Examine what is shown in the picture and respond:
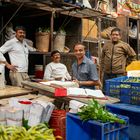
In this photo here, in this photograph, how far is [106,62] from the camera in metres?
6.04

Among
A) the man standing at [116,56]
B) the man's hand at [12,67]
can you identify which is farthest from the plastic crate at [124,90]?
the man standing at [116,56]

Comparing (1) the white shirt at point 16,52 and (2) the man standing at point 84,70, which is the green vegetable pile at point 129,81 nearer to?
(2) the man standing at point 84,70

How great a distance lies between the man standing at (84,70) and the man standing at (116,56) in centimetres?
170

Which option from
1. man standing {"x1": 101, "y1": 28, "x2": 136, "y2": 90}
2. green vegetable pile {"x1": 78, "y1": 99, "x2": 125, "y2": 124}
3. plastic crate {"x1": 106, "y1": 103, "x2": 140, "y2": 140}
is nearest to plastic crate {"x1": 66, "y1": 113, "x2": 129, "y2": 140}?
green vegetable pile {"x1": 78, "y1": 99, "x2": 125, "y2": 124}

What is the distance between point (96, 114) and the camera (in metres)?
2.72

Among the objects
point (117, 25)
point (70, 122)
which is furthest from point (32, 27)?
point (70, 122)

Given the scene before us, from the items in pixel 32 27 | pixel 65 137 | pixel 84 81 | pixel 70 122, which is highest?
pixel 32 27

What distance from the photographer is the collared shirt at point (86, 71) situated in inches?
167

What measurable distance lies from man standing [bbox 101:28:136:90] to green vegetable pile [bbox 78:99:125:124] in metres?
3.18

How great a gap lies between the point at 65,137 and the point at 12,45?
2513 millimetres

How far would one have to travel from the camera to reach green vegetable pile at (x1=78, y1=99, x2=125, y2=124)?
8.73 feet

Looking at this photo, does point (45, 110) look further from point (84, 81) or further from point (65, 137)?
point (84, 81)

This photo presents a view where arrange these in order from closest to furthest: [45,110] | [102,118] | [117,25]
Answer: [102,118], [45,110], [117,25]

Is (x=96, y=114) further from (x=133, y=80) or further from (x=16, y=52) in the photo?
(x=16, y=52)
